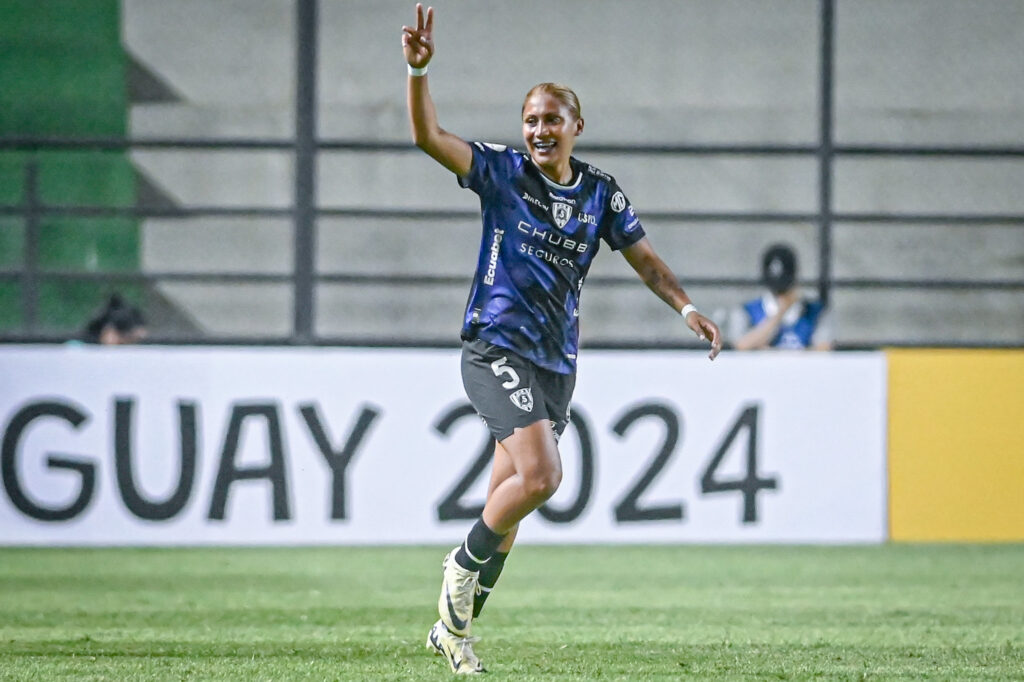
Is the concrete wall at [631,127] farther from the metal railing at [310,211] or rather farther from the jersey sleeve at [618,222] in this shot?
the jersey sleeve at [618,222]

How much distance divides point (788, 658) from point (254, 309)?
9013 millimetres

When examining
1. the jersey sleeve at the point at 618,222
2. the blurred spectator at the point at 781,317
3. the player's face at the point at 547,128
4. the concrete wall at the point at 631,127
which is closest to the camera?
the player's face at the point at 547,128

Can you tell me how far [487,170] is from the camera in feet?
18.8

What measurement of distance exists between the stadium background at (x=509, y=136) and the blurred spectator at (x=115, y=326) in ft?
5.04

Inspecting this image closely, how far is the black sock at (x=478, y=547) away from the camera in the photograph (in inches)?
221

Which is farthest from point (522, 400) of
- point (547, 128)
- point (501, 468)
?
point (547, 128)

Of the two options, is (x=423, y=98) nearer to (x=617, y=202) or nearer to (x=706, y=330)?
(x=617, y=202)

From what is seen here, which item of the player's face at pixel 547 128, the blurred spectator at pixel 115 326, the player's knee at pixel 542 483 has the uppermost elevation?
the player's face at pixel 547 128

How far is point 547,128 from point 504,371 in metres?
0.81

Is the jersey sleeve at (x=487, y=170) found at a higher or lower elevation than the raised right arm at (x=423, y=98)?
lower

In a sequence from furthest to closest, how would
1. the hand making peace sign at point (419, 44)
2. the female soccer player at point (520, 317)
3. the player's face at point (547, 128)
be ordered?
A: the player's face at point (547, 128) < the female soccer player at point (520, 317) < the hand making peace sign at point (419, 44)

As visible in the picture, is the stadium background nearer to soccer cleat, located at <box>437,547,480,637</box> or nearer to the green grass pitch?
the green grass pitch

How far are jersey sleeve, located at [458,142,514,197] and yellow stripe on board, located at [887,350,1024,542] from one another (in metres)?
5.61

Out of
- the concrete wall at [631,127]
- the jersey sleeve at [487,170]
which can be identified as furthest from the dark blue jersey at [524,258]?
the concrete wall at [631,127]
